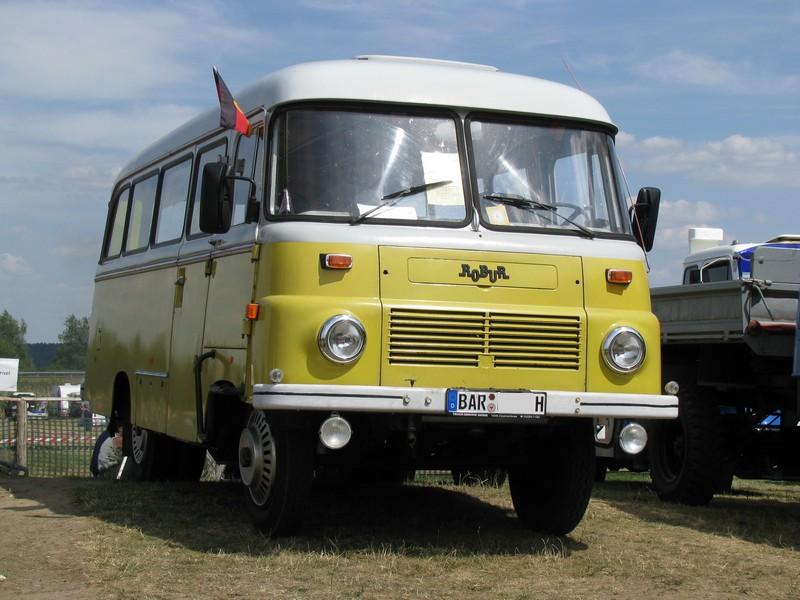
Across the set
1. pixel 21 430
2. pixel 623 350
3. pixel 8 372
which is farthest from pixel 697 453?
pixel 8 372

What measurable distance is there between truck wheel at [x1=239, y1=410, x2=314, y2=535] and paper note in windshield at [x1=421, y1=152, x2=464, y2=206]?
1.62 meters

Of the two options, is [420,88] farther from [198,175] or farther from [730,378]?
[730,378]

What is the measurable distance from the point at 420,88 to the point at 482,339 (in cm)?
165

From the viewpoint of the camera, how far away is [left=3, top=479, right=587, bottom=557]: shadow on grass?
8102mm

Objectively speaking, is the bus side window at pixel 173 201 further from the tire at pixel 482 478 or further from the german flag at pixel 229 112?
the tire at pixel 482 478

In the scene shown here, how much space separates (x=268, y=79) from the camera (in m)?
8.62

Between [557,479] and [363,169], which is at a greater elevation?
[363,169]

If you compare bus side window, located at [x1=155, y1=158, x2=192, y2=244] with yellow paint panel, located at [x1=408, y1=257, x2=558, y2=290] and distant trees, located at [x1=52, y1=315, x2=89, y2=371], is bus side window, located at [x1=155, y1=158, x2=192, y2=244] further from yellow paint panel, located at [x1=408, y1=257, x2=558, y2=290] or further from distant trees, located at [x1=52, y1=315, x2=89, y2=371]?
distant trees, located at [x1=52, y1=315, x2=89, y2=371]

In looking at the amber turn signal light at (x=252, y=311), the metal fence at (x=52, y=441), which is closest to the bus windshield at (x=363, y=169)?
the amber turn signal light at (x=252, y=311)

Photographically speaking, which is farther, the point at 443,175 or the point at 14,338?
the point at 14,338

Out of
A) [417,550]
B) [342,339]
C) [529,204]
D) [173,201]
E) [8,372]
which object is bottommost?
[417,550]

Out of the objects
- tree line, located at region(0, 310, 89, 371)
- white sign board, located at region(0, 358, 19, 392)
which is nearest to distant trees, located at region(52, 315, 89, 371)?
tree line, located at region(0, 310, 89, 371)

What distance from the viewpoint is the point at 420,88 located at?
8.40 m

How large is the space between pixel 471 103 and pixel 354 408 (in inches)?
Answer: 85.6
